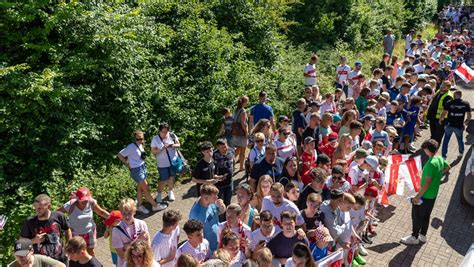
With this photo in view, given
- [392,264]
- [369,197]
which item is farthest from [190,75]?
[392,264]

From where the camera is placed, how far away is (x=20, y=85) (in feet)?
26.7

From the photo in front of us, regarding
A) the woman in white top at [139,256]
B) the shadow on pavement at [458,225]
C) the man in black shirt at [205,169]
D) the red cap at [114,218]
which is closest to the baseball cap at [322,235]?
the woman in white top at [139,256]

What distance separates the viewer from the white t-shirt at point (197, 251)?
5.13 meters

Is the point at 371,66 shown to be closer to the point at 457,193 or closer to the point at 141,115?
the point at 457,193

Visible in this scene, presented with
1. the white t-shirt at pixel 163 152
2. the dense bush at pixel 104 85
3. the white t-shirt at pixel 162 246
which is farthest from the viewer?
the white t-shirt at pixel 163 152

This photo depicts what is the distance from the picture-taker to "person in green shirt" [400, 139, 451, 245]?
7.41 meters

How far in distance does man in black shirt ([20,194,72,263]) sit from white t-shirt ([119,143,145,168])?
242cm

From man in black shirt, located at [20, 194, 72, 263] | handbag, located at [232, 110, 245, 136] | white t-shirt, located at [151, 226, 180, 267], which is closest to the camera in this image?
white t-shirt, located at [151, 226, 180, 267]

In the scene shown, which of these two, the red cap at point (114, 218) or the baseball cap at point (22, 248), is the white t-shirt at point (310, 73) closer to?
the red cap at point (114, 218)

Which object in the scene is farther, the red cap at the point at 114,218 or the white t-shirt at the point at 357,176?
the white t-shirt at the point at 357,176

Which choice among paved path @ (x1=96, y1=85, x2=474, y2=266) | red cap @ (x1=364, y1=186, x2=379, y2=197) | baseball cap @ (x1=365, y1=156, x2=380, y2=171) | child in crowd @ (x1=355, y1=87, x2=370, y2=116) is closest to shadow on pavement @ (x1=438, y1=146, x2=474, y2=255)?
paved path @ (x1=96, y1=85, x2=474, y2=266)

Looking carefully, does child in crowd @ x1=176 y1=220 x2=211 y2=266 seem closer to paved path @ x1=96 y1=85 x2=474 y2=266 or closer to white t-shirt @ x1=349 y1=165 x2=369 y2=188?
paved path @ x1=96 y1=85 x2=474 y2=266

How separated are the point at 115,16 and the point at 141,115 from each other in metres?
2.32

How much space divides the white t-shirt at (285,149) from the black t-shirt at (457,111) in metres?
5.20
